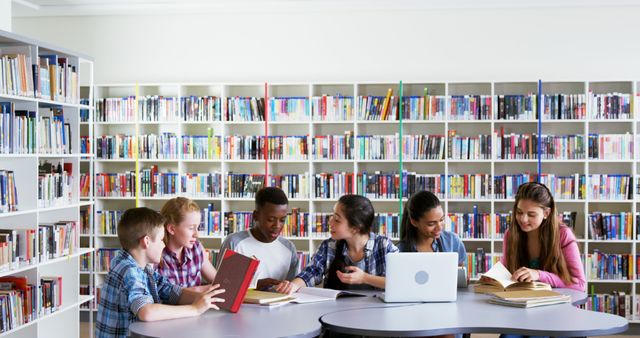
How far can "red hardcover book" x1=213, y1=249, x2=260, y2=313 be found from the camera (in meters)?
3.37

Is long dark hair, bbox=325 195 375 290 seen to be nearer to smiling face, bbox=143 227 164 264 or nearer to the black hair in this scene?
the black hair

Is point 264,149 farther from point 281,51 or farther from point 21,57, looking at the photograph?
point 21,57

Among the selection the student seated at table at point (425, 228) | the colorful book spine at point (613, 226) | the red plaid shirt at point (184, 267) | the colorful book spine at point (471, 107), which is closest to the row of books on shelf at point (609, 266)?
the colorful book spine at point (613, 226)

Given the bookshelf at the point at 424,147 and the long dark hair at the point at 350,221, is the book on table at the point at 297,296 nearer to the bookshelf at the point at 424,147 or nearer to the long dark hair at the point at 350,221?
the long dark hair at the point at 350,221

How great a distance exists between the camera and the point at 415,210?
4.22 m

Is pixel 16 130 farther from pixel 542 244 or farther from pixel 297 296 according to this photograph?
pixel 542 244

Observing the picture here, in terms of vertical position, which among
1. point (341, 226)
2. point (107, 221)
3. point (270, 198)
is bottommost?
point (107, 221)

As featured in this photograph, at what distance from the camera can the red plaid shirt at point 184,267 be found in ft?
12.6

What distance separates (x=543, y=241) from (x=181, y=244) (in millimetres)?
1851

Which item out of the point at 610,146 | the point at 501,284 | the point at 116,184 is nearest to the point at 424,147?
the point at 610,146

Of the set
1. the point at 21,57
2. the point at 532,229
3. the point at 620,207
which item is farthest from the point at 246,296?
the point at 620,207

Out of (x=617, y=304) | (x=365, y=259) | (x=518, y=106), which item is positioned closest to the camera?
(x=365, y=259)

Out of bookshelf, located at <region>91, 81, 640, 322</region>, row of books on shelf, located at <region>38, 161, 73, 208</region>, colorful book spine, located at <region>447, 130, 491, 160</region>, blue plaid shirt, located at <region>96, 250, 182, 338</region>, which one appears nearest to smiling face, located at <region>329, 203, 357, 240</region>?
blue plaid shirt, located at <region>96, 250, 182, 338</region>

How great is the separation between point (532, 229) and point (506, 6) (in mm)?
3508
